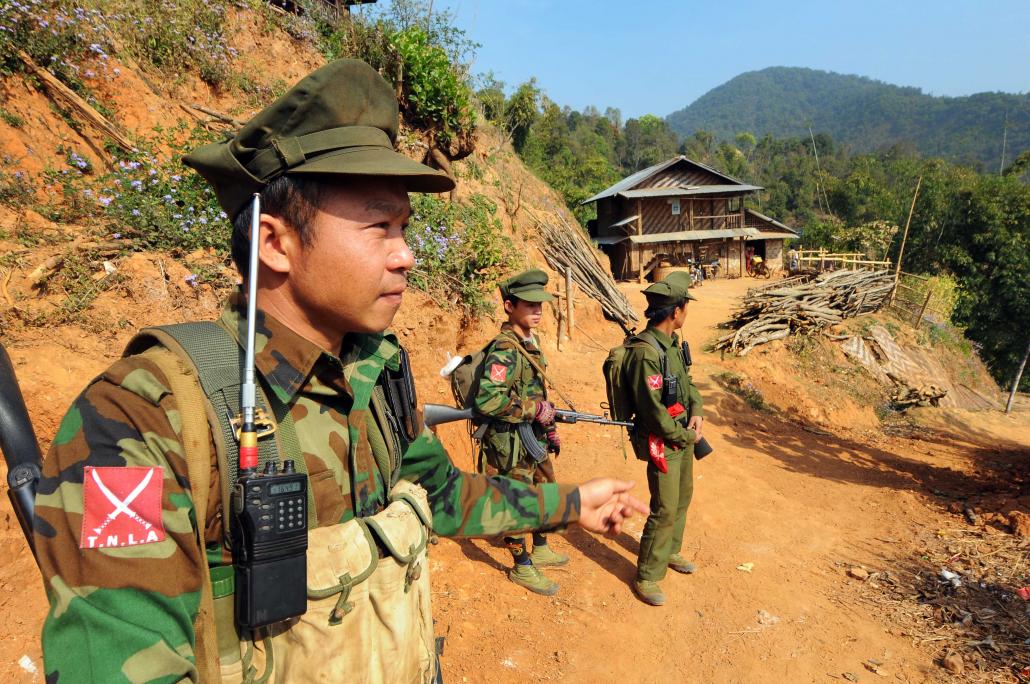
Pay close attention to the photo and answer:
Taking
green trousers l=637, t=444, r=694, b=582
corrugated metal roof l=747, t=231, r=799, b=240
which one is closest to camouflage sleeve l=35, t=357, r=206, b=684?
green trousers l=637, t=444, r=694, b=582

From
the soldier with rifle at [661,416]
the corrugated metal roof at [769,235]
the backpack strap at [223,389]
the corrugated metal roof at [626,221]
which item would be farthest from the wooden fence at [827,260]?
the backpack strap at [223,389]

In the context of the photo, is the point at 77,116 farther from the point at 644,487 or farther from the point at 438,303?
the point at 644,487

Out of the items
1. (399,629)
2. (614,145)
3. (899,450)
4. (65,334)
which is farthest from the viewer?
(614,145)

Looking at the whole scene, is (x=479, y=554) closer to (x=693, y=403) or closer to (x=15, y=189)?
(x=693, y=403)

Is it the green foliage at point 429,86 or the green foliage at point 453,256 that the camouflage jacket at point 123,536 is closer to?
the green foliage at point 453,256

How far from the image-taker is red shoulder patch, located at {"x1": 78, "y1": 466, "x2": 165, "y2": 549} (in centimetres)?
91

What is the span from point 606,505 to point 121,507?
4.09ft

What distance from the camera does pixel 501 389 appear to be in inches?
152

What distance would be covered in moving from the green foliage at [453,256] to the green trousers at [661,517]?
403 centimetres

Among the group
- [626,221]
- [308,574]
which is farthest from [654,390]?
[626,221]

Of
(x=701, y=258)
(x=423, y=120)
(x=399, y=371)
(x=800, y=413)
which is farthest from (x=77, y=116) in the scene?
(x=701, y=258)

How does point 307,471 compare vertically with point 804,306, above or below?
above

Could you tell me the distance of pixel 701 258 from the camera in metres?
29.3

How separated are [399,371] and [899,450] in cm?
979
